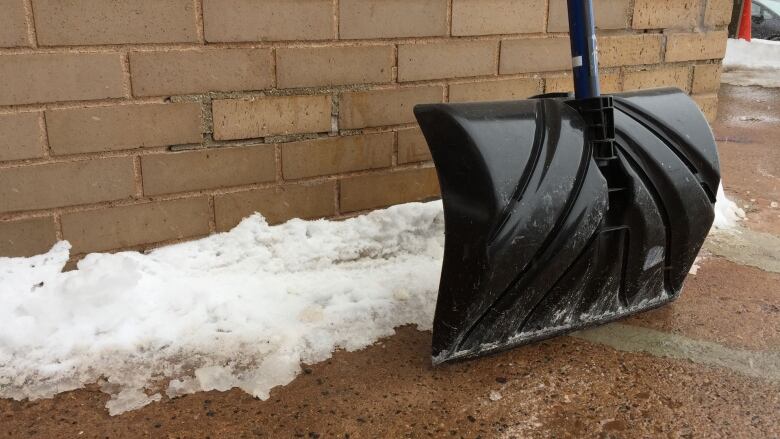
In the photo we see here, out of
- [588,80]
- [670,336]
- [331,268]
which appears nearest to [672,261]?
[670,336]

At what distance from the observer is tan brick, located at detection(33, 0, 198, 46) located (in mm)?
1827

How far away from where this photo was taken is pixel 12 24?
1779 mm

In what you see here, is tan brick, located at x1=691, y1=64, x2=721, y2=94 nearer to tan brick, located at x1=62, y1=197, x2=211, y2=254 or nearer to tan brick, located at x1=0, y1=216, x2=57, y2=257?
tan brick, located at x1=62, y1=197, x2=211, y2=254

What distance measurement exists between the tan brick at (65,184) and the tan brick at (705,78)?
2.90 m

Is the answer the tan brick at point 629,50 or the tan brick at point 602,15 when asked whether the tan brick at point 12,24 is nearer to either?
the tan brick at point 602,15

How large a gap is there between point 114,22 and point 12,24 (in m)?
0.26

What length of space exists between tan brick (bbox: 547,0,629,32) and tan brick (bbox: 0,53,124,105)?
171cm

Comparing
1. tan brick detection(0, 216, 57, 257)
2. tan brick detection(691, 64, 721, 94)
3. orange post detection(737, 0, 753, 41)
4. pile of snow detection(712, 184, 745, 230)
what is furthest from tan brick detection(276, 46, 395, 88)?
orange post detection(737, 0, 753, 41)

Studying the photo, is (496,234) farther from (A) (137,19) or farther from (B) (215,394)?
(A) (137,19)

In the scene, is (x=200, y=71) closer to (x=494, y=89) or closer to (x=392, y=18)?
(x=392, y=18)

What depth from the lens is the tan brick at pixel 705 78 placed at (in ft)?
11.4

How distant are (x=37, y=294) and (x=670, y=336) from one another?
1773 mm

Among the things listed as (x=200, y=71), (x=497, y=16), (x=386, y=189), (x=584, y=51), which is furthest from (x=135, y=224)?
(x=497, y=16)

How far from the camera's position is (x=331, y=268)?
2154mm
